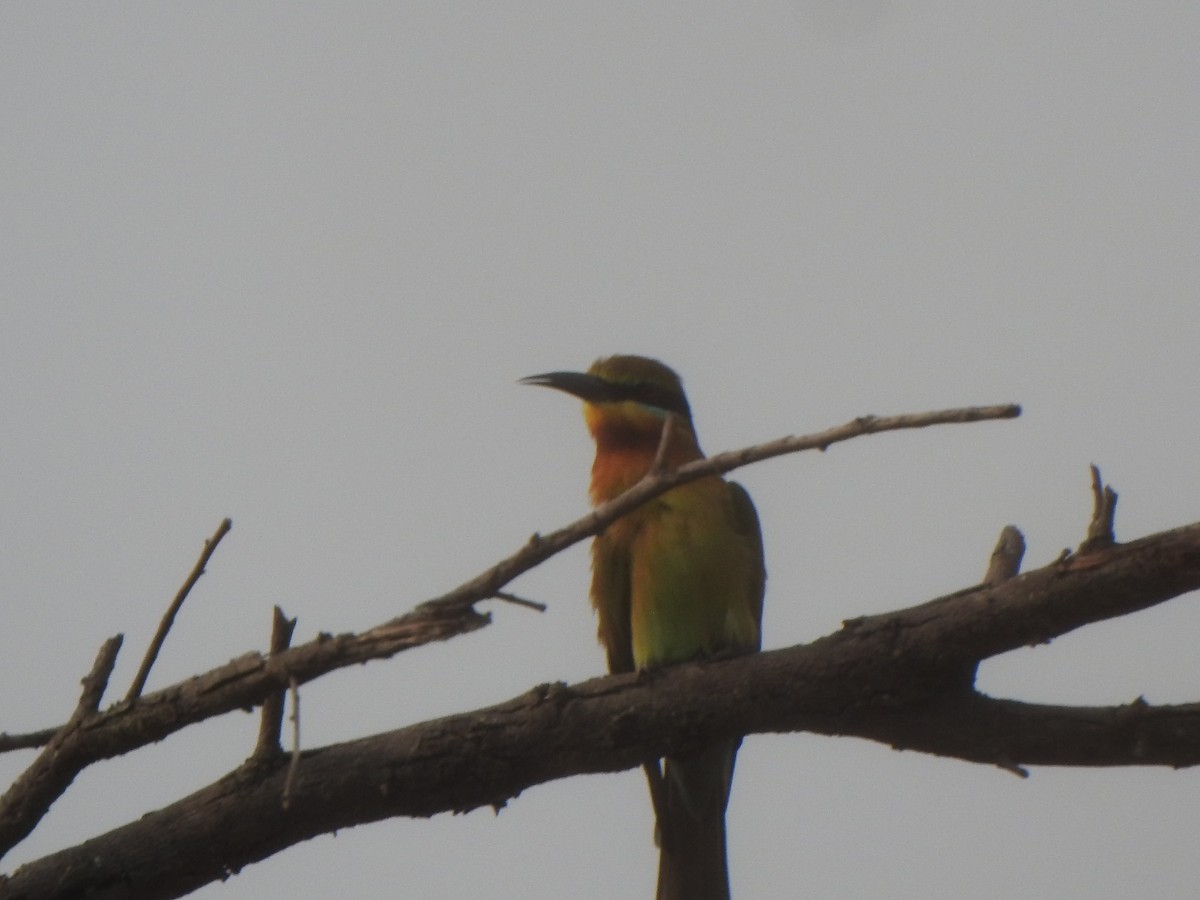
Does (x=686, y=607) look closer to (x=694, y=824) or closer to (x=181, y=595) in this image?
(x=694, y=824)

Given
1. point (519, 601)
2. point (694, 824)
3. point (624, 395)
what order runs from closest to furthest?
point (519, 601) < point (694, 824) < point (624, 395)

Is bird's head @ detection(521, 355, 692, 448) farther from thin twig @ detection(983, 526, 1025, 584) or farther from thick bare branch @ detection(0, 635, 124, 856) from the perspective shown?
thick bare branch @ detection(0, 635, 124, 856)

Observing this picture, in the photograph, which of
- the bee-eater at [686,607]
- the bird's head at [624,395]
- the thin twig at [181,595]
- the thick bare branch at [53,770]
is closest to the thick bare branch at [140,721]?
the thick bare branch at [53,770]

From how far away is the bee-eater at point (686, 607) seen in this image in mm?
4258

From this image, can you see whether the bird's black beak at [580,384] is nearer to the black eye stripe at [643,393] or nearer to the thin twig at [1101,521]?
the black eye stripe at [643,393]

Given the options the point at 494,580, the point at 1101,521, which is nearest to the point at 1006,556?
the point at 1101,521

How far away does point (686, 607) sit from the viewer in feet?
14.4

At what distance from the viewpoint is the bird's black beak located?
5227 mm

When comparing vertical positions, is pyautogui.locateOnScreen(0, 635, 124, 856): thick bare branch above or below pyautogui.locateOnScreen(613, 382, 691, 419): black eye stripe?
below

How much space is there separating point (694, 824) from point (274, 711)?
195cm

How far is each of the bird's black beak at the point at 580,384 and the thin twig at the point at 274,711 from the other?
2.62m

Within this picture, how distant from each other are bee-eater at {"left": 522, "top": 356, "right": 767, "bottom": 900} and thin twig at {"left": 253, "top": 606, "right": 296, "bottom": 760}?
1649 mm

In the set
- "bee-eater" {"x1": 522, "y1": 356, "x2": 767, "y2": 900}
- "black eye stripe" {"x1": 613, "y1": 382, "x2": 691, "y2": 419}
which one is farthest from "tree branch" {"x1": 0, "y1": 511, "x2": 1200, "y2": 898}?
"black eye stripe" {"x1": 613, "y1": 382, "x2": 691, "y2": 419}

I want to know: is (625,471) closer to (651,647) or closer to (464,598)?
(651,647)
